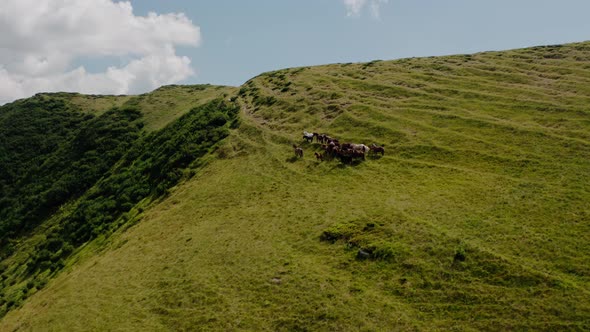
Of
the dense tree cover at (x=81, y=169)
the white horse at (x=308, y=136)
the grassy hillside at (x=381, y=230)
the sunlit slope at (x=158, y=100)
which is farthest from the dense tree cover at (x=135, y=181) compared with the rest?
the sunlit slope at (x=158, y=100)

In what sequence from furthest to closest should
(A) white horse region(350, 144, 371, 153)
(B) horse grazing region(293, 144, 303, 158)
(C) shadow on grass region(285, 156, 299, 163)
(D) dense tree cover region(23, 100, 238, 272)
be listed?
(D) dense tree cover region(23, 100, 238, 272), (B) horse grazing region(293, 144, 303, 158), (C) shadow on grass region(285, 156, 299, 163), (A) white horse region(350, 144, 371, 153)

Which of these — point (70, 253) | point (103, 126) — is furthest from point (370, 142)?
point (103, 126)

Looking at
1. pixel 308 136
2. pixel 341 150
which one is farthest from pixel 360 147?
pixel 308 136

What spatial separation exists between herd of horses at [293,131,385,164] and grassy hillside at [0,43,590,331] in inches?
38.3

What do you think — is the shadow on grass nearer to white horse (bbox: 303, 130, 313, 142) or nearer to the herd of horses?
the herd of horses

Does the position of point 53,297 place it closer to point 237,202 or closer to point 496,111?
point 237,202

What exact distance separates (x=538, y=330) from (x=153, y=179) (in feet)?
153

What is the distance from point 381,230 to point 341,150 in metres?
14.0

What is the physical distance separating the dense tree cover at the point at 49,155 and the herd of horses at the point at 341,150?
46651 millimetres

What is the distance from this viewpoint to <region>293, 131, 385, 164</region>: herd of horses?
37125 mm

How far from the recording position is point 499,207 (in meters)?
25.8

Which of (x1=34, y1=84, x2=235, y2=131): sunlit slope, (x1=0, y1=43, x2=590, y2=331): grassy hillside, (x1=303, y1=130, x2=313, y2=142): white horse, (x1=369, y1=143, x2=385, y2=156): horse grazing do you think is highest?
(x1=34, y1=84, x2=235, y2=131): sunlit slope

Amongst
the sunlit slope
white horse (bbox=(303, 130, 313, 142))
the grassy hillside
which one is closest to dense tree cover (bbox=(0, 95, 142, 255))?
the sunlit slope

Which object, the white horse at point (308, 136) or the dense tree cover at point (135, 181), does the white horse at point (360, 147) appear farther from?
the dense tree cover at point (135, 181)
